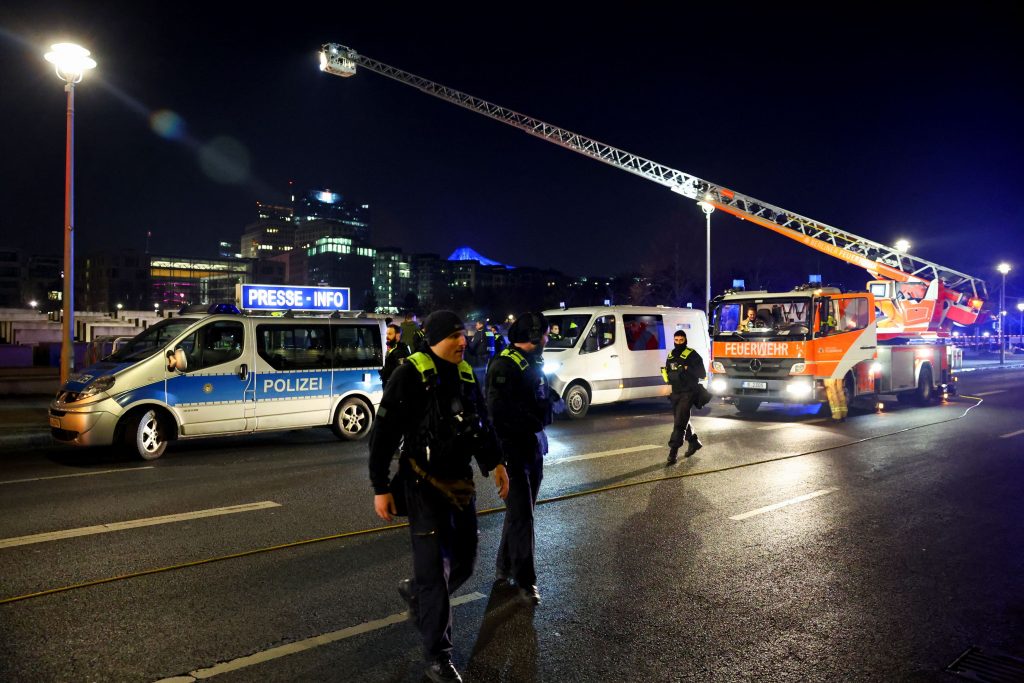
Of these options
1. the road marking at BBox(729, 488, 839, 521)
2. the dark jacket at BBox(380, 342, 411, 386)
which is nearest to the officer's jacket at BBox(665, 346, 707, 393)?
the road marking at BBox(729, 488, 839, 521)

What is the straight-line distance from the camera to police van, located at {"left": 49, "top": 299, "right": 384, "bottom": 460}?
9688 millimetres

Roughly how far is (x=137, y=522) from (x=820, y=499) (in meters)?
6.80

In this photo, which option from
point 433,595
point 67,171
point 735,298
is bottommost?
point 433,595

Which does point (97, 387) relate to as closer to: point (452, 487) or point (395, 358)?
point (395, 358)

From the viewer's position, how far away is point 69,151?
45.2 feet

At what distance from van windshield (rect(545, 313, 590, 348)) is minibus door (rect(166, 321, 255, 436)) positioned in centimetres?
634

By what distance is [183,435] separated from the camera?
1027 centimetres

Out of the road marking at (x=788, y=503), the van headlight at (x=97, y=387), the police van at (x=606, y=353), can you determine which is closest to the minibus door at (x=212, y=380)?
the van headlight at (x=97, y=387)

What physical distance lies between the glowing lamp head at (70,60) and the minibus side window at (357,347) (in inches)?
281

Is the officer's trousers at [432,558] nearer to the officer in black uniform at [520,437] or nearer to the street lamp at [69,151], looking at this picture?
the officer in black uniform at [520,437]

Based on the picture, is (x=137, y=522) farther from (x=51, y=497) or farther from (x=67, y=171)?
(x=67, y=171)

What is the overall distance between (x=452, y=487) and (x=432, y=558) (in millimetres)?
360

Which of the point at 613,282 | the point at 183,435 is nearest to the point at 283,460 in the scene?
the point at 183,435

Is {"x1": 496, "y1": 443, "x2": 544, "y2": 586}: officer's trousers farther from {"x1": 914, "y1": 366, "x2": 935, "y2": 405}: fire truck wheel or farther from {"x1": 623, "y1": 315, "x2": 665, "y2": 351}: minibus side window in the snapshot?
{"x1": 914, "y1": 366, "x2": 935, "y2": 405}: fire truck wheel
